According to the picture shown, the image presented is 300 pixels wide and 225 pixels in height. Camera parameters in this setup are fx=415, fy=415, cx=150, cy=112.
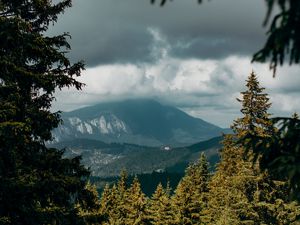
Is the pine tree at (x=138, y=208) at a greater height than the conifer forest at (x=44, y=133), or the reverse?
the conifer forest at (x=44, y=133)

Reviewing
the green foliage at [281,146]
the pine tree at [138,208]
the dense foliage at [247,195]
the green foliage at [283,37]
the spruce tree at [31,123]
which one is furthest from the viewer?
the pine tree at [138,208]

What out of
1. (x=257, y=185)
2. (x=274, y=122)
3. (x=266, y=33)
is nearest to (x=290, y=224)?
(x=257, y=185)

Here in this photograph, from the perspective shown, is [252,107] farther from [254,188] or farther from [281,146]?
[281,146]

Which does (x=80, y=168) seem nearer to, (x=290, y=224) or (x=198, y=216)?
(x=290, y=224)

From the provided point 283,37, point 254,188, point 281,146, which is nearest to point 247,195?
point 254,188

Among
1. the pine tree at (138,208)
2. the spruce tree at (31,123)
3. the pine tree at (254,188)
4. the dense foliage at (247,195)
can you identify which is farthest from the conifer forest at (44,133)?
the pine tree at (138,208)

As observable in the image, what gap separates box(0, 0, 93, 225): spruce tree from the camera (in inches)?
407

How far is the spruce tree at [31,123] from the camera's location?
33.9ft

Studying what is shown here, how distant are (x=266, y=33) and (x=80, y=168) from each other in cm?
1073

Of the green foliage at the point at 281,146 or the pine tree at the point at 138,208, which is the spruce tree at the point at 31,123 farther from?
the pine tree at the point at 138,208

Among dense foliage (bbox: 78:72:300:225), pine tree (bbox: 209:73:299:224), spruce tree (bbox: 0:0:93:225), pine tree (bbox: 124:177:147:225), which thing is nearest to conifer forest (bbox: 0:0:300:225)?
spruce tree (bbox: 0:0:93:225)

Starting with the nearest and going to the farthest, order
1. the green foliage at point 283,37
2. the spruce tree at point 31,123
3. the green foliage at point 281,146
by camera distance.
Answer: the green foliage at point 283,37 → the green foliage at point 281,146 → the spruce tree at point 31,123

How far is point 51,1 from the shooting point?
49.0ft

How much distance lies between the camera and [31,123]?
1191cm
